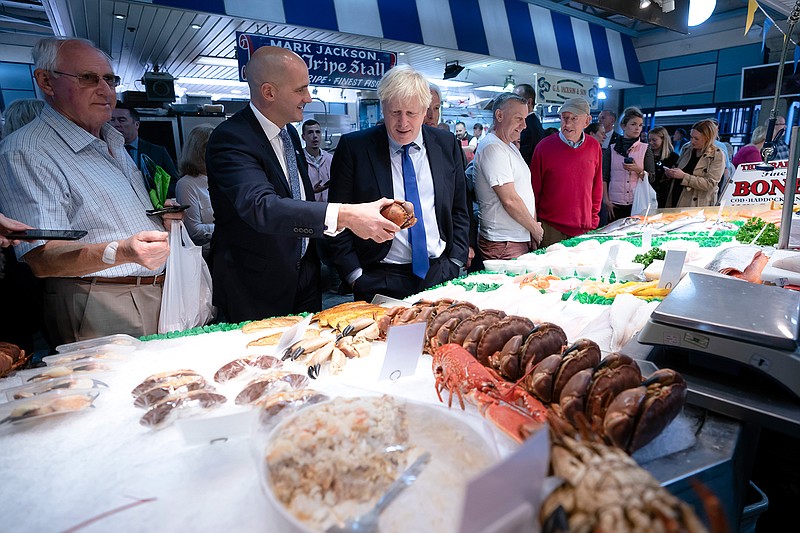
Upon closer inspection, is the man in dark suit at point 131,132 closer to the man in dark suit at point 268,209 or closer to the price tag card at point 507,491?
the man in dark suit at point 268,209

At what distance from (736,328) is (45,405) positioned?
1.66 metres

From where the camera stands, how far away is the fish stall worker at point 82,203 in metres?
1.78

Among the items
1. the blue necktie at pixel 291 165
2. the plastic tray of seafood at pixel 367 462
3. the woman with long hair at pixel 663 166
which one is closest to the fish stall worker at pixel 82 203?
the blue necktie at pixel 291 165

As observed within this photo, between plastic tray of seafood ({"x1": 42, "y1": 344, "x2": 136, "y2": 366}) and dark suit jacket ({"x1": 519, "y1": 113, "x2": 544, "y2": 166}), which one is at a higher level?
dark suit jacket ({"x1": 519, "y1": 113, "x2": 544, "y2": 166})

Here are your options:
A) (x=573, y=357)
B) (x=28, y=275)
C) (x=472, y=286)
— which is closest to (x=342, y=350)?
(x=573, y=357)

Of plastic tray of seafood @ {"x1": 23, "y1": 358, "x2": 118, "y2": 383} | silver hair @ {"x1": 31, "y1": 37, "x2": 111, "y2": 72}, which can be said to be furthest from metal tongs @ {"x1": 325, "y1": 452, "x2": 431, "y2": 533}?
silver hair @ {"x1": 31, "y1": 37, "x2": 111, "y2": 72}

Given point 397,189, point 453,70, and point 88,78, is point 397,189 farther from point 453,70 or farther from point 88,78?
point 453,70

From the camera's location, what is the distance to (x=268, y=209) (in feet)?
6.37

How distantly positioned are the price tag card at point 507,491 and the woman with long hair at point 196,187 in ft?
13.7

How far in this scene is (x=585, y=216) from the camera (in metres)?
4.35

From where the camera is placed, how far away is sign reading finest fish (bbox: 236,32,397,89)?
7161mm

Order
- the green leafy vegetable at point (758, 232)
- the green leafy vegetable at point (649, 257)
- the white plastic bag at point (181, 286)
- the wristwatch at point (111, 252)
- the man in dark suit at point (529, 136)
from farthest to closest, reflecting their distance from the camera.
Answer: the man in dark suit at point (529, 136), the green leafy vegetable at point (758, 232), the green leafy vegetable at point (649, 257), the white plastic bag at point (181, 286), the wristwatch at point (111, 252)

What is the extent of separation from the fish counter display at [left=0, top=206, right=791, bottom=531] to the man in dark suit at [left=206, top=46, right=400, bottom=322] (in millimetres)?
436

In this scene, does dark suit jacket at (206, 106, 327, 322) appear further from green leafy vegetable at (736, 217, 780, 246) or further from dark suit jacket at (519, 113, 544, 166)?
dark suit jacket at (519, 113, 544, 166)
